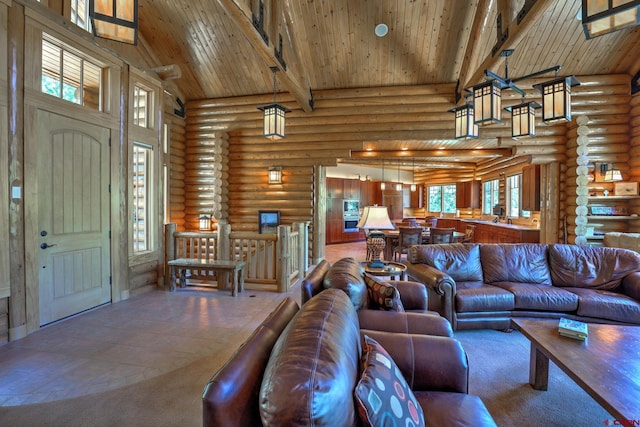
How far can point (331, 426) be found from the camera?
856 mm

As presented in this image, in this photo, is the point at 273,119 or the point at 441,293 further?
the point at 273,119

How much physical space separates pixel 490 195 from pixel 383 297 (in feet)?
29.9

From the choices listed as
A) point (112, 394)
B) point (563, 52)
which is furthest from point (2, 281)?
point (563, 52)

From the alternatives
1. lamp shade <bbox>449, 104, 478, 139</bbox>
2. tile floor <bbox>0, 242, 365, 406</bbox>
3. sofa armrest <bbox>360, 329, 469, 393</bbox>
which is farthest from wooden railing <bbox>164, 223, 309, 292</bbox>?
sofa armrest <bbox>360, 329, 469, 393</bbox>

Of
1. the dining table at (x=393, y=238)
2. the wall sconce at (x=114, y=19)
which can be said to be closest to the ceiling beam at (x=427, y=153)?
the dining table at (x=393, y=238)

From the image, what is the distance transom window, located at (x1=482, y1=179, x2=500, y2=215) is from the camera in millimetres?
9447

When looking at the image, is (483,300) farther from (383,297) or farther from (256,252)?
A: (256,252)

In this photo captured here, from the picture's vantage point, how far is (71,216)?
12.1ft

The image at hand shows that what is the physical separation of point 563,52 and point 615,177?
8.36ft

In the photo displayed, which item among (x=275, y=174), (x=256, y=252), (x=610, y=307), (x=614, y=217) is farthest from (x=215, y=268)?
(x=614, y=217)

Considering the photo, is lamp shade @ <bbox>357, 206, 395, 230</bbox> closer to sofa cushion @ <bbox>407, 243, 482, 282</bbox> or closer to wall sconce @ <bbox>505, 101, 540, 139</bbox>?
sofa cushion @ <bbox>407, 243, 482, 282</bbox>

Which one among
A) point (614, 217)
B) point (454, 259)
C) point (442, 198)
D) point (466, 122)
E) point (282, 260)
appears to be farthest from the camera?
point (442, 198)

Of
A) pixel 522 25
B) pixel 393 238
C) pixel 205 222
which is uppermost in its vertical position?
pixel 522 25

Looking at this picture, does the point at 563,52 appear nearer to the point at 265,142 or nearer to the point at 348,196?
the point at 265,142
